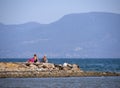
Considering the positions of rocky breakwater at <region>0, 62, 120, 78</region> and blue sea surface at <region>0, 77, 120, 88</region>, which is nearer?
blue sea surface at <region>0, 77, 120, 88</region>

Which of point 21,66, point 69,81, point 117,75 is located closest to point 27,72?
point 21,66

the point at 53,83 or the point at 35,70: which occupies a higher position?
the point at 35,70

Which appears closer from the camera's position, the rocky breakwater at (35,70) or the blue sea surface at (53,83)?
the blue sea surface at (53,83)

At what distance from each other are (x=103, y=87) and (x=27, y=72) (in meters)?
14.7

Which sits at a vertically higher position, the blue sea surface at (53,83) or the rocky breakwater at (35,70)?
the rocky breakwater at (35,70)

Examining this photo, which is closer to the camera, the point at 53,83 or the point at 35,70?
the point at 53,83

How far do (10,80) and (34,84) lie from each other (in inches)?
209

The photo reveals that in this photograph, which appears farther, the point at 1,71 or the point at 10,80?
the point at 1,71

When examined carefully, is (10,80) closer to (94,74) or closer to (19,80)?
(19,80)

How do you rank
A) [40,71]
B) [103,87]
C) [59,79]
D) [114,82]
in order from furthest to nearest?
[40,71]
[59,79]
[114,82]
[103,87]

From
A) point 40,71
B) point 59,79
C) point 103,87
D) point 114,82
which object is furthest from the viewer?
point 40,71

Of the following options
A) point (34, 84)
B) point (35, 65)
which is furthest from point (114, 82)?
point (35, 65)

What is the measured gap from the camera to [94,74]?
210 feet

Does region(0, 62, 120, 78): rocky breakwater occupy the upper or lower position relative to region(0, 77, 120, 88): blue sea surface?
upper
